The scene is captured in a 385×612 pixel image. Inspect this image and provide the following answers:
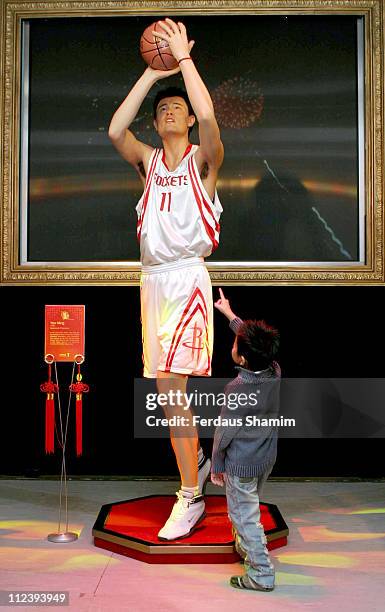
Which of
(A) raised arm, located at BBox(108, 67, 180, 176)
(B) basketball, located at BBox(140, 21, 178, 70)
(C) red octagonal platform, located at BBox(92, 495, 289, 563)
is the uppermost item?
(B) basketball, located at BBox(140, 21, 178, 70)

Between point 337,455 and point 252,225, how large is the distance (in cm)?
143

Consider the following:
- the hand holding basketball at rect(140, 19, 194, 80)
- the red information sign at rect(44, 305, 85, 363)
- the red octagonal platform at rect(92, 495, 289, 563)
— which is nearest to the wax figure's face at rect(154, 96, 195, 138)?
the hand holding basketball at rect(140, 19, 194, 80)

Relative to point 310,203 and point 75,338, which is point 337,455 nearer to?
point 310,203

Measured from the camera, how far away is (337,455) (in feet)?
13.1

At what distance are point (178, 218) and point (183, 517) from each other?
4.00ft

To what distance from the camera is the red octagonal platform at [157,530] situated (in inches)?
102

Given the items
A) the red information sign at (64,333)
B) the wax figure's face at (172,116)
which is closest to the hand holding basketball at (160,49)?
the wax figure's face at (172,116)

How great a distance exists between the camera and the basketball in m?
2.81

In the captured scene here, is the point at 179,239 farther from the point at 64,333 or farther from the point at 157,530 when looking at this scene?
the point at 157,530

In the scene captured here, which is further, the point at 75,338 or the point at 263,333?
the point at 75,338

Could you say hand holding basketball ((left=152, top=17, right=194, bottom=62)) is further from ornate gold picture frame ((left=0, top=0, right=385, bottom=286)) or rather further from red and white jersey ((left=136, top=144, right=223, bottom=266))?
ornate gold picture frame ((left=0, top=0, right=385, bottom=286))

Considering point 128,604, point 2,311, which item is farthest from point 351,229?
point 128,604

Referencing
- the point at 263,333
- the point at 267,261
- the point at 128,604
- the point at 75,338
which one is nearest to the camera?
the point at 128,604

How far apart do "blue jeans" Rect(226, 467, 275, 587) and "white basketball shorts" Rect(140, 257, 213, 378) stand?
0.57 metres
